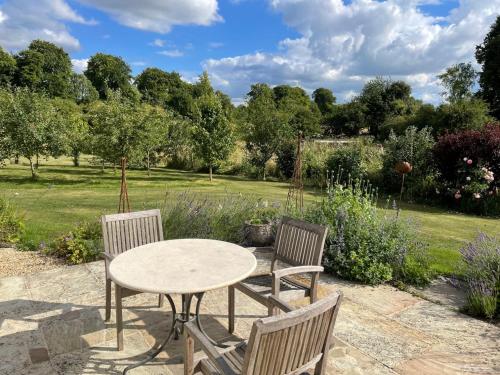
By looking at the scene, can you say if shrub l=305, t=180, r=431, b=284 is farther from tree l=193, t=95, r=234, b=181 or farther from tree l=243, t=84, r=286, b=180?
tree l=243, t=84, r=286, b=180

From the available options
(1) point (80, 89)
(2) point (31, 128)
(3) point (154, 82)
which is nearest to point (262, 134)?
(2) point (31, 128)

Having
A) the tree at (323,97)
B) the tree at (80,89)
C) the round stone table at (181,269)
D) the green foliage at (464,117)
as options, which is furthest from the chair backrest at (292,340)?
the tree at (323,97)

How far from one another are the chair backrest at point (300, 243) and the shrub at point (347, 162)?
30.7 ft

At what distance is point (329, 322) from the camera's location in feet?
5.55

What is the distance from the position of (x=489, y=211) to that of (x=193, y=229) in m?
8.25

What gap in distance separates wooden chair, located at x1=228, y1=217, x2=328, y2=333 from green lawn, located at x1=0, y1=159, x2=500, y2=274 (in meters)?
2.42

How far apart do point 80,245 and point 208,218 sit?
1.70m

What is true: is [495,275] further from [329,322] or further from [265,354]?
[265,354]

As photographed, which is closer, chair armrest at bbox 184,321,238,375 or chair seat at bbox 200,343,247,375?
chair armrest at bbox 184,321,238,375

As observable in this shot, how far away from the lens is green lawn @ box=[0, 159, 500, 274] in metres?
6.22

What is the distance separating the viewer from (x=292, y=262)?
3113 mm

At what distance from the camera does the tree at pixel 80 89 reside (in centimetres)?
4747

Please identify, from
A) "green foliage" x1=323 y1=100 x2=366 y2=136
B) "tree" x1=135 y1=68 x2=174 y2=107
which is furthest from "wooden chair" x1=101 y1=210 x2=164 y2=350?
"tree" x1=135 y1=68 x2=174 y2=107

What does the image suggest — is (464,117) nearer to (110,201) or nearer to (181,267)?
(110,201)
